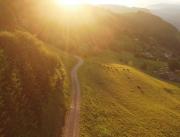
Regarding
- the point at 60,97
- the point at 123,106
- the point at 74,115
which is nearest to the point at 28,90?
the point at 60,97

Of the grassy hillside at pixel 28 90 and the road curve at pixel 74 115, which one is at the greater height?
the grassy hillside at pixel 28 90

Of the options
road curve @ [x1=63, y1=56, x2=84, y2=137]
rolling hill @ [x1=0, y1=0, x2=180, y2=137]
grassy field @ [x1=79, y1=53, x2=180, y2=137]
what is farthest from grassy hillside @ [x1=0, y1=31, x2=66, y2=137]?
grassy field @ [x1=79, y1=53, x2=180, y2=137]

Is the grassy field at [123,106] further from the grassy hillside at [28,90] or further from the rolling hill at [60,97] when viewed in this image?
the grassy hillside at [28,90]

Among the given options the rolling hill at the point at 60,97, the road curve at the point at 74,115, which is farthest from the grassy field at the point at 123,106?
the road curve at the point at 74,115

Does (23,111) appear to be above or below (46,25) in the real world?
above

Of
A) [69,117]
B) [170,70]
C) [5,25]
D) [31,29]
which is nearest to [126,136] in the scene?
[69,117]

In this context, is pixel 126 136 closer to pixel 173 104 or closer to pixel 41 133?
pixel 41 133
